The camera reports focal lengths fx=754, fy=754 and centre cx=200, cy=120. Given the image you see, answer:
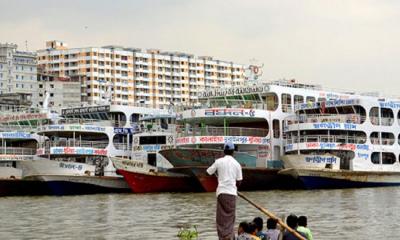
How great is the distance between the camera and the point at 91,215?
23141 mm

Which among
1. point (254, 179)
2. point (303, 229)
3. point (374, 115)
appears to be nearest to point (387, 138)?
point (374, 115)

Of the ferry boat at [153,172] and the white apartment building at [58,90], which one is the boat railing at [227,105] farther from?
the white apartment building at [58,90]

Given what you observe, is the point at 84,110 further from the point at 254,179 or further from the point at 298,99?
the point at 254,179

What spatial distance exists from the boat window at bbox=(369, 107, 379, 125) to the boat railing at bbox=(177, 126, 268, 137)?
216 inches

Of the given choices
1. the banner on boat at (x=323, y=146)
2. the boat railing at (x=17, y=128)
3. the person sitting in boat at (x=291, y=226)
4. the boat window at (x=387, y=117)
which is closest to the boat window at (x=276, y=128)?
the banner on boat at (x=323, y=146)

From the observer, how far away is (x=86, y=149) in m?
39.7

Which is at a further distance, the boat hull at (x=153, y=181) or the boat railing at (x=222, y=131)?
the boat railing at (x=222, y=131)

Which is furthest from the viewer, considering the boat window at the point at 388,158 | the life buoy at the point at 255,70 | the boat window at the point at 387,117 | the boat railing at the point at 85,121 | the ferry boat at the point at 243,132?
the life buoy at the point at 255,70

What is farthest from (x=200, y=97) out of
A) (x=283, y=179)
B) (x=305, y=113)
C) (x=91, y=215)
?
(x=91, y=215)

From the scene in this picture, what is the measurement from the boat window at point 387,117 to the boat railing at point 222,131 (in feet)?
20.8

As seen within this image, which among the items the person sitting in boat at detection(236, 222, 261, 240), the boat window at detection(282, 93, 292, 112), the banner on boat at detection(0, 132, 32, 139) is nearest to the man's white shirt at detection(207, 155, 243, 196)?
the person sitting in boat at detection(236, 222, 261, 240)

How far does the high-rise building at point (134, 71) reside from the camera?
404 ft

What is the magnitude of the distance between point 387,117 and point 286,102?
212 inches

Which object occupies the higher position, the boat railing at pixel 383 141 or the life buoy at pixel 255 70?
the life buoy at pixel 255 70
